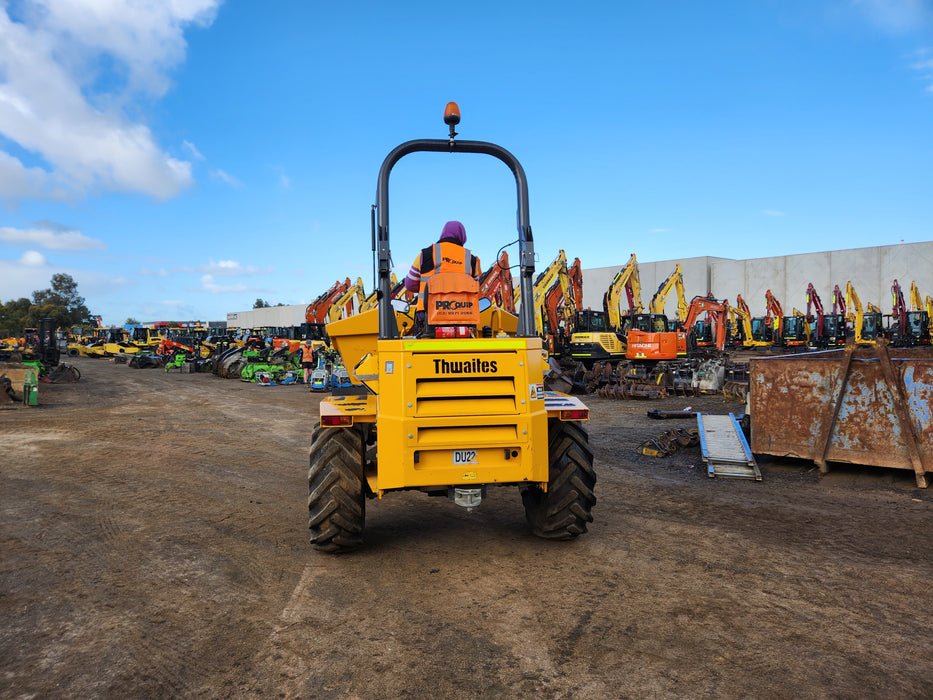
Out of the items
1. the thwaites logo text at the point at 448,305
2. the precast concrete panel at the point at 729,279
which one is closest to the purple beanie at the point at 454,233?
the thwaites logo text at the point at 448,305

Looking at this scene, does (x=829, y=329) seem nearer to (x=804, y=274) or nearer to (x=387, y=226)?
Result: (x=804, y=274)

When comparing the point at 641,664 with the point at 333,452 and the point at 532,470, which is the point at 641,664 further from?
the point at 333,452

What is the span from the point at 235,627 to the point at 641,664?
240 cm

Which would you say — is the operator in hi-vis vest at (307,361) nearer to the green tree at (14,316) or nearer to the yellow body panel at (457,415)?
the yellow body panel at (457,415)

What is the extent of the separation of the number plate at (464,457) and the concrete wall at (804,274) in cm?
5314

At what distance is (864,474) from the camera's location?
24.2 feet

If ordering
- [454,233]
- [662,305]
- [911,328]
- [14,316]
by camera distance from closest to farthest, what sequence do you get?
[454,233], [662,305], [911,328], [14,316]

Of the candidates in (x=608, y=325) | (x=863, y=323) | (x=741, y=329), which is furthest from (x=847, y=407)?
(x=741, y=329)

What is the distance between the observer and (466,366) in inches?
173

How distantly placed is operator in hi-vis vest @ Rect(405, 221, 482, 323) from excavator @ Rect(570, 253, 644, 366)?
49.8 ft

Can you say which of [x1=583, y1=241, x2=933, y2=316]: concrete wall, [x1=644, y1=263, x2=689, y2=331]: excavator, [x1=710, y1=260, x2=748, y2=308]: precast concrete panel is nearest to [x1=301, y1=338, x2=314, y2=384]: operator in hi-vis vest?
[x1=644, y1=263, x2=689, y2=331]: excavator

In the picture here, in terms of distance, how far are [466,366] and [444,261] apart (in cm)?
93

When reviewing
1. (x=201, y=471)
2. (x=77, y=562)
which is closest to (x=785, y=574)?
(x=77, y=562)

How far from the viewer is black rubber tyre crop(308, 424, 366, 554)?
4539 millimetres
